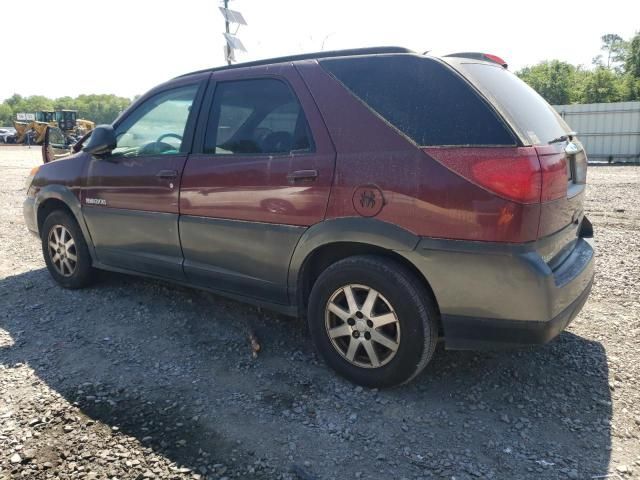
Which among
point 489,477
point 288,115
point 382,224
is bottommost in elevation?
point 489,477

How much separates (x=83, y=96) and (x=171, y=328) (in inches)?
5892

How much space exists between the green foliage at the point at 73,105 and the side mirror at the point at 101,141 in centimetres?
11481

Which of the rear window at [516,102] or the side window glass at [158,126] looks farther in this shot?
the side window glass at [158,126]

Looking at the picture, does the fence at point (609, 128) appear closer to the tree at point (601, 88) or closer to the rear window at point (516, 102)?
the tree at point (601, 88)

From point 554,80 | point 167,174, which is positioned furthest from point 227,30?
point 554,80

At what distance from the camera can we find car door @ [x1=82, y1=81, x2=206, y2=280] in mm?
3820

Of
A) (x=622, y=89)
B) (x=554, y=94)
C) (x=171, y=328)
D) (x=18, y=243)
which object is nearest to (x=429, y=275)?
(x=171, y=328)

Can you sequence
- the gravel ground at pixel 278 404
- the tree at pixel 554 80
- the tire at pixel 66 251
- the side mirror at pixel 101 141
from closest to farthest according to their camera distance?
the gravel ground at pixel 278 404 < the side mirror at pixel 101 141 < the tire at pixel 66 251 < the tree at pixel 554 80

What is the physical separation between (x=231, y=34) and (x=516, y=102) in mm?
8054

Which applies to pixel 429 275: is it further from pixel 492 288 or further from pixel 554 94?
pixel 554 94

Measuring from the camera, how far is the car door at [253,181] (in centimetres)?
309

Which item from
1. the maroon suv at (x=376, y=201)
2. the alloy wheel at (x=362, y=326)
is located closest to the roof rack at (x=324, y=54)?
the maroon suv at (x=376, y=201)

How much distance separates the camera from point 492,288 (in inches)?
100

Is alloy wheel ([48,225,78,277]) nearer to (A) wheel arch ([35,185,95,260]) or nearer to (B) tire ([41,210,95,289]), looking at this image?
(B) tire ([41,210,95,289])
